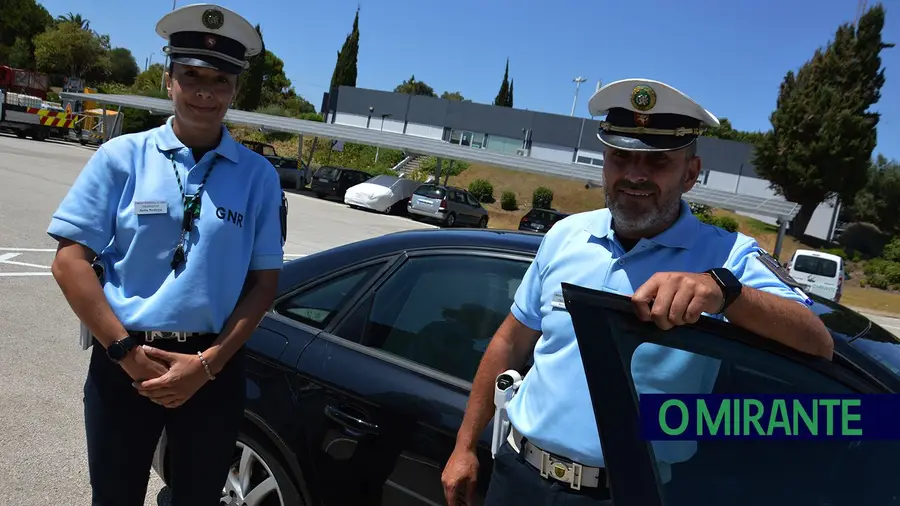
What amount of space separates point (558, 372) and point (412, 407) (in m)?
0.71

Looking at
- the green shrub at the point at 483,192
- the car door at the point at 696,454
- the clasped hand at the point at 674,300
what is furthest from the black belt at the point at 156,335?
the green shrub at the point at 483,192

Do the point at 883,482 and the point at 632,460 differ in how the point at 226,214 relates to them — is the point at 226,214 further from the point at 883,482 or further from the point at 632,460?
the point at 883,482

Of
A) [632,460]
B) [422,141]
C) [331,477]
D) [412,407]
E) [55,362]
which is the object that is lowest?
[55,362]

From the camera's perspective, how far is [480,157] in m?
26.9

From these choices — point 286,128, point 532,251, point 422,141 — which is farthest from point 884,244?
point 532,251

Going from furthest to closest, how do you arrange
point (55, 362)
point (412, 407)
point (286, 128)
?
point (286, 128) → point (55, 362) → point (412, 407)

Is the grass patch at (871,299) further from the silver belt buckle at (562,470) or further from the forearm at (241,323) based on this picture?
the forearm at (241,323)

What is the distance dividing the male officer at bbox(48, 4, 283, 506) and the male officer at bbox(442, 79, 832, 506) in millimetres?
761

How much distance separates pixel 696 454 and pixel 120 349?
148cm

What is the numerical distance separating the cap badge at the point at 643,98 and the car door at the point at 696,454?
67 cm

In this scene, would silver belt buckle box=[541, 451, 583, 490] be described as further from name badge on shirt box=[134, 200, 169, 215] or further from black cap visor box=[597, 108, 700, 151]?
name badge on shirt box=[134, 200, 169, 215]

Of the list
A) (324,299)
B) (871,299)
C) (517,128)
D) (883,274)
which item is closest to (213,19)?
(324,299)

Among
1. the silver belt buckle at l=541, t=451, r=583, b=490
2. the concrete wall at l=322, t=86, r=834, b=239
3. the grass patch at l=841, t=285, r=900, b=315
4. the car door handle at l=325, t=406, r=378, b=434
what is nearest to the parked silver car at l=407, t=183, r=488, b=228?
the grass patch at l=841, t=285, r=900, b=315

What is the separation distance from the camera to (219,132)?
2.04 metres
